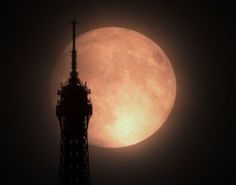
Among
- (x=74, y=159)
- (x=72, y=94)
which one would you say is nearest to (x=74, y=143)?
(x=74, y=159)

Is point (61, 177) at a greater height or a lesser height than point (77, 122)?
lesser

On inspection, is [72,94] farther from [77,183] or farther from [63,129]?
[77,183]

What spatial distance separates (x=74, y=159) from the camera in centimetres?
6888

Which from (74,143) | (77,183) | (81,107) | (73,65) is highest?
(73,65)

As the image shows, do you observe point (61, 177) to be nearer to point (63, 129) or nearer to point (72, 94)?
point (63, 129)

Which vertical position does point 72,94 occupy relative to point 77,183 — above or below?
above

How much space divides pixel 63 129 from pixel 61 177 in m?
6.30

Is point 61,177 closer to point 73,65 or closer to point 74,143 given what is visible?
point 74,143

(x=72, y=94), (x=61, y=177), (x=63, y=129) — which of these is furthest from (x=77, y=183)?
(x=72, y=94)

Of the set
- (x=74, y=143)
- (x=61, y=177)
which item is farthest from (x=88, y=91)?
(x=61, y=177)

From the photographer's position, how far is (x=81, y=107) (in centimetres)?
6912

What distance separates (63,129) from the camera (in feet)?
228

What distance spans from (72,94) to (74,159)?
8515 millimetres

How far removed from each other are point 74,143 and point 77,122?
2787 mm
